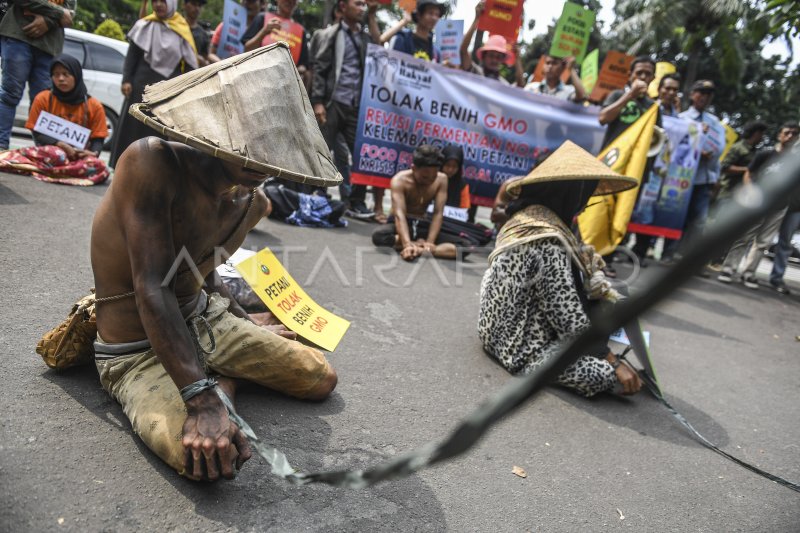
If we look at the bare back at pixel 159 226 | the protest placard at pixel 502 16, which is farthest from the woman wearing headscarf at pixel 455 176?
the bare back at pixel 159 226

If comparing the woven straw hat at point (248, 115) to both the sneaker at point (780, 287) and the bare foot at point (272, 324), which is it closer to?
the bare foot at point (272, 324)

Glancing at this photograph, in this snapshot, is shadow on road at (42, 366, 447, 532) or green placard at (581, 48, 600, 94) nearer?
shadow on road at (42, 366, 447, 532)

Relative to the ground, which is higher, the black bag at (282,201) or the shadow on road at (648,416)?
the black bag at (282,201)

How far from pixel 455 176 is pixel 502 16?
2.00 meters

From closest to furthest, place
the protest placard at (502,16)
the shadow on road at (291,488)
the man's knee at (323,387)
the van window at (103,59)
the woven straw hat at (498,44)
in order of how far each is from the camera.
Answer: the shadow on road at (291,488), the man's knee at (323,387), the protest placard at (502,16), the woven straw hat at (498,44), the van window at (103,59)

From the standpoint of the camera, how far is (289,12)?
19.2 ft

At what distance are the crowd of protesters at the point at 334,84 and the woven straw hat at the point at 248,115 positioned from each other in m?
3.39

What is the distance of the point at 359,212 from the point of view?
263 inches

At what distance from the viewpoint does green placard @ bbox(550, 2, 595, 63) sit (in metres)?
6.36

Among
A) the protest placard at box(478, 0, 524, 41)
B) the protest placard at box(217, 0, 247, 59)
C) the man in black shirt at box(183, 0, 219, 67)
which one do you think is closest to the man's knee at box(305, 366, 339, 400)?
the man in black shirt at box(183, 0, 219, 67)

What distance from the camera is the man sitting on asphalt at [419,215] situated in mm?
5297

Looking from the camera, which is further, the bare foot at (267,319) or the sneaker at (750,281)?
the sneaker at (750,281)

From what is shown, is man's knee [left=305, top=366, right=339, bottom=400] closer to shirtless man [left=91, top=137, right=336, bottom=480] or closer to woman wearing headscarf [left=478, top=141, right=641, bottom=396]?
shirtless man [left=91, top=137, right=336, bottom=480]

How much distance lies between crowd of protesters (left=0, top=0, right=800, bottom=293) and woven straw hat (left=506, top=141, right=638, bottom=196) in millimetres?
2300
